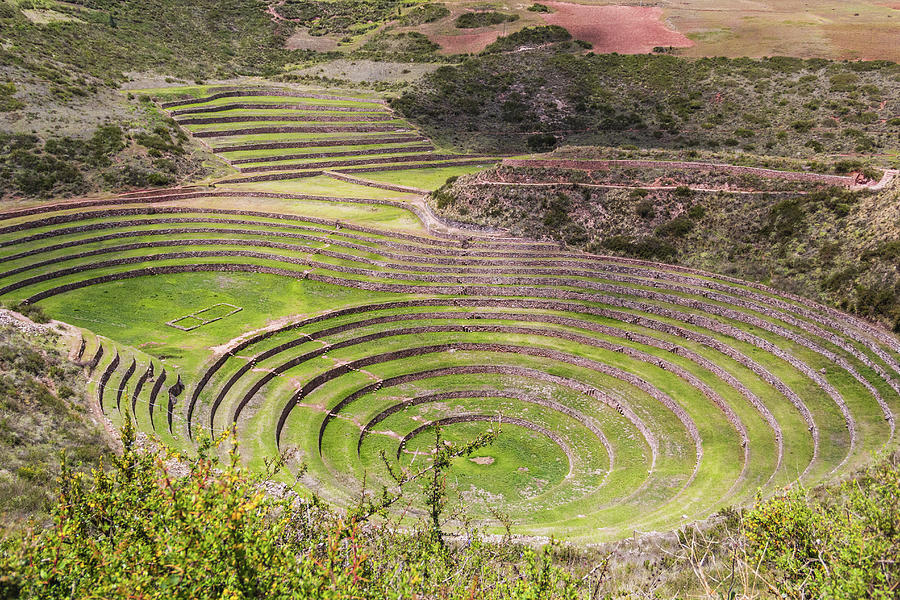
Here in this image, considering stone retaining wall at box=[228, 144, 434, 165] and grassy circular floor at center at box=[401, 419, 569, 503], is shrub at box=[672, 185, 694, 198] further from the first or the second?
stone retaining wall at box=[228, 144, 434, 165]

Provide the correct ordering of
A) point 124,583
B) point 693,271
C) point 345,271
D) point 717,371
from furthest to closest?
1. point 345,271
2. point 693,271
3. point 717,371
4. point 124,583

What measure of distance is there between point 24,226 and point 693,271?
161 ft

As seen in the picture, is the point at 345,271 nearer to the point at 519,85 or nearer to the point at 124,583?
the point at 124,583

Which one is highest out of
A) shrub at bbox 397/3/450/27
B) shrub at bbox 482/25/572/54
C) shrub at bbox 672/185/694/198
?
shrub at bbox 397/3/450/27

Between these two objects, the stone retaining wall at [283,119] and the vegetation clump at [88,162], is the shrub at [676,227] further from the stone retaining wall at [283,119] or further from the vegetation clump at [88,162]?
the stone retaining wall at [283,119]

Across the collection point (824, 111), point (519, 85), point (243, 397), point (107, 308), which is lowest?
point (243, 397)

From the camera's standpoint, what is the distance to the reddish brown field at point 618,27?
96.2m

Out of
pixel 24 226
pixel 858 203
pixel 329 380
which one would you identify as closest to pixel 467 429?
pixel 329 380

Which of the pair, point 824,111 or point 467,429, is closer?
point 467,429

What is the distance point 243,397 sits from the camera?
1190 inches

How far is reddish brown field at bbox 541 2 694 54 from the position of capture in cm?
9619

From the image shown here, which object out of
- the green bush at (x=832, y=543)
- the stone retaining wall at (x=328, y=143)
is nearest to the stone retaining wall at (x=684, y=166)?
the stone retaining wall at (x=328, y=143)

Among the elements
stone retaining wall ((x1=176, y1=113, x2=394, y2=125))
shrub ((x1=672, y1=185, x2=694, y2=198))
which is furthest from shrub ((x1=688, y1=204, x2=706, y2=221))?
stone retaining wall ((x1=176, y1=113, x2=394, y2=125))

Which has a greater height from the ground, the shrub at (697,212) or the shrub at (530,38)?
the shrub at (530,38)
